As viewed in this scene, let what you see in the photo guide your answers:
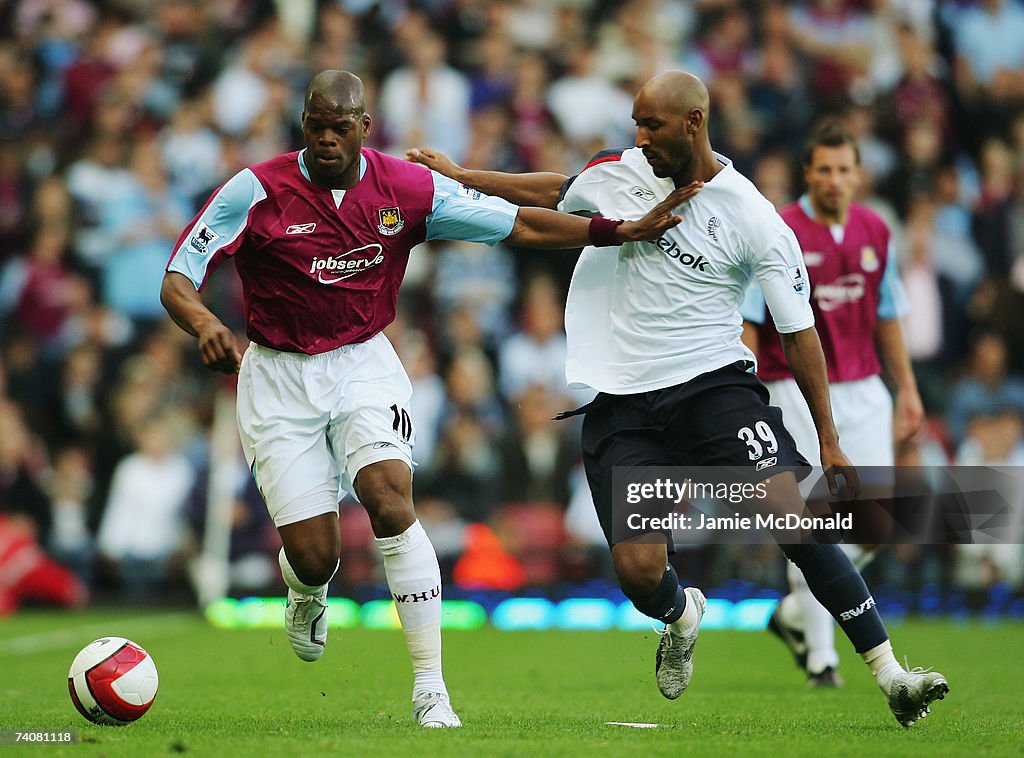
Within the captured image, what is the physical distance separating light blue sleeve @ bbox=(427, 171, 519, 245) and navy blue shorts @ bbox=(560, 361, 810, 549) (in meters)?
0.98

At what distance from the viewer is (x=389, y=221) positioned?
751 centimetres

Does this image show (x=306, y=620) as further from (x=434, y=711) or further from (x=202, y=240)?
(x=202, y=240)

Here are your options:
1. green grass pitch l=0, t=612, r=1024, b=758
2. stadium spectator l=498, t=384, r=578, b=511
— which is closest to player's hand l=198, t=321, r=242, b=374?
green grass pitch l=0, t=612, r=1024, b=758

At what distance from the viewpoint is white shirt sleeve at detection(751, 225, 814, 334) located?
23.5ft

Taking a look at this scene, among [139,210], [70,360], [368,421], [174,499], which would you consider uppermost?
[368,421]

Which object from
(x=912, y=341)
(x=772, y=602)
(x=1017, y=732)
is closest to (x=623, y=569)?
(x=1017, y=732)

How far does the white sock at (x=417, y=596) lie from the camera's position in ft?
23.4

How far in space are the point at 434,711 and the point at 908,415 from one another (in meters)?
4.17

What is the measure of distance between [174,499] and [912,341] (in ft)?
25.9

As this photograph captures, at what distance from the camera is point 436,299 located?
16.9m

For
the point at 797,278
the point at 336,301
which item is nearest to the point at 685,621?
the point at 797,278

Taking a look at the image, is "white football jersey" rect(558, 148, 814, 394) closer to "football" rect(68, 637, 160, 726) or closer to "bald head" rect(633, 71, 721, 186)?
"bald head" rect(633, 71, 721, 186)

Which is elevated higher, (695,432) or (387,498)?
(695,432)

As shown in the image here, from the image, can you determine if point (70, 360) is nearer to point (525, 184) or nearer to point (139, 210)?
point (139, 210)
